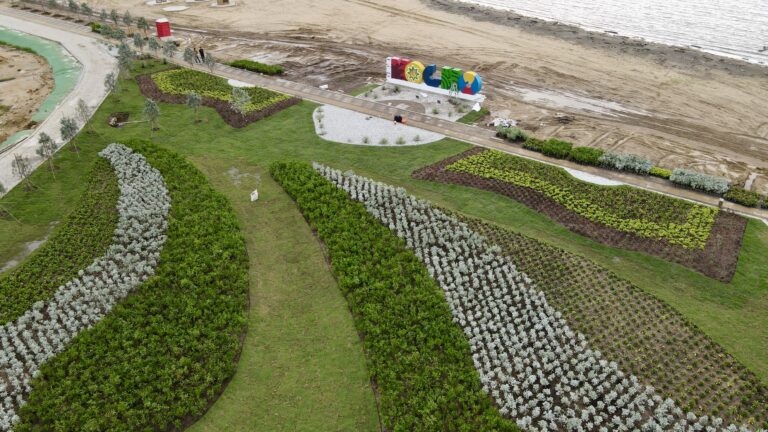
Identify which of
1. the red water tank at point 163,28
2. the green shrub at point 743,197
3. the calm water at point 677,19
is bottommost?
the green shrub at point 743,197

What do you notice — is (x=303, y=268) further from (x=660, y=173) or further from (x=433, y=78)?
(x=433, y=78)

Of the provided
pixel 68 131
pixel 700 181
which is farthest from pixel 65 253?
pixel 700 181

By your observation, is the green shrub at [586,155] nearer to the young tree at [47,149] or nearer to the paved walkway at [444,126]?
the paved walkway at [444,126]

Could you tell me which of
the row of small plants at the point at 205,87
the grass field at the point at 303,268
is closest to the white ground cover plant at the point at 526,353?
the grass field at the point at 303,268

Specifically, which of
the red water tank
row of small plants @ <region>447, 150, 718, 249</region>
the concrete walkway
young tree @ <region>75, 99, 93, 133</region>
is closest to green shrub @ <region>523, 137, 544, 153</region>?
row of small plants @ <region>447, 150, 718, 249</region>

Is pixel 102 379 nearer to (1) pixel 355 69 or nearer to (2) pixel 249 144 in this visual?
(2) pixel 249 144

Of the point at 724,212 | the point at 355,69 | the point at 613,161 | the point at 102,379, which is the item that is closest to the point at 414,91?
the point at 355,69

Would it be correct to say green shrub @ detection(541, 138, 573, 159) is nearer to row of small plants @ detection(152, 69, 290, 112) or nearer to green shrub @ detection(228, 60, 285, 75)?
row of small plants @ detection(152, 69, 290, 112)
